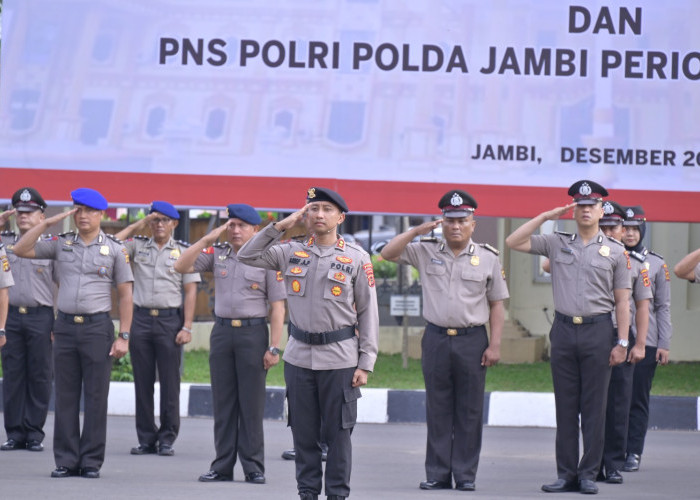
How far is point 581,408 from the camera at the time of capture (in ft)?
24.5

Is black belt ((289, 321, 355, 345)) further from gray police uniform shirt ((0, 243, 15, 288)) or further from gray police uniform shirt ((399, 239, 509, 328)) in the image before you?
gray police uniform shirt ((0, 243, 15, 288))

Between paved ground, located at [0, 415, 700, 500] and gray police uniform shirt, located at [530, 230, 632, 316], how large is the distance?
1.10 metres

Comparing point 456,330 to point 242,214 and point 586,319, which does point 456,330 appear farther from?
point 242,214

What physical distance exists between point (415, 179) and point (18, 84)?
3370 mm

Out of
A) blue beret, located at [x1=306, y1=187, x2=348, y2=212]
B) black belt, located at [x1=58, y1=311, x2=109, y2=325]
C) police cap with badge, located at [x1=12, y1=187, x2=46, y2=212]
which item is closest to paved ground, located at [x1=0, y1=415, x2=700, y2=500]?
black belt, located at [x1=58, y1=311, x2=109, y2=325]

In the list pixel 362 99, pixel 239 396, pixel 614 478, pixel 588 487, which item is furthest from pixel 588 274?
pixel 362 99

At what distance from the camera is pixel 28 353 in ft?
29.7

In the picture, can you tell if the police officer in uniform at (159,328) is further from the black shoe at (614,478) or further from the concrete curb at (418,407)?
the black shoe at (614,478)

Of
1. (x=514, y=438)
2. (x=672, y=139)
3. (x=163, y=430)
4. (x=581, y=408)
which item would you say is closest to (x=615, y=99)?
(x=672, y=139)

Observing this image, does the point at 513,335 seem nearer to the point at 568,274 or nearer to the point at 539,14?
the point at 539,14

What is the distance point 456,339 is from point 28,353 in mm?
3307

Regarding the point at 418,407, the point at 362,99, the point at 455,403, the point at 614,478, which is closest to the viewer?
the point at 455,403

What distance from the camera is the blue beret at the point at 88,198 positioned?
7605 mm

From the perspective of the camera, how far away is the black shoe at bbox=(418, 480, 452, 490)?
24.5 ft
